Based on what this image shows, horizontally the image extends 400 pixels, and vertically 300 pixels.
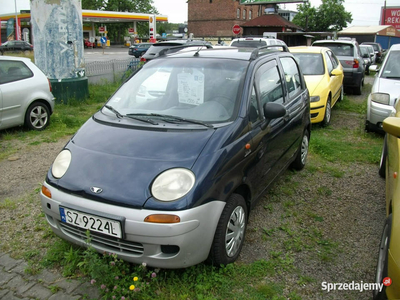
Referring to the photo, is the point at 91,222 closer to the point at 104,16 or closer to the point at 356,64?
the point at 356,64

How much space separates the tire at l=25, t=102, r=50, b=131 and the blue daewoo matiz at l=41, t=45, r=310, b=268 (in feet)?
13.7

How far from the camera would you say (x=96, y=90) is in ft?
39.1

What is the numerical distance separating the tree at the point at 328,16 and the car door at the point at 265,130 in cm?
5344

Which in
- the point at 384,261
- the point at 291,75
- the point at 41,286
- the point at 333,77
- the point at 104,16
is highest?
the point at 104,16

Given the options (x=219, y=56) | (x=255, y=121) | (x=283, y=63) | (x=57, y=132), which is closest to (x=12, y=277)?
(x=255, y=121)

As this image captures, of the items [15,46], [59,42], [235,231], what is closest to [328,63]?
[59,42]

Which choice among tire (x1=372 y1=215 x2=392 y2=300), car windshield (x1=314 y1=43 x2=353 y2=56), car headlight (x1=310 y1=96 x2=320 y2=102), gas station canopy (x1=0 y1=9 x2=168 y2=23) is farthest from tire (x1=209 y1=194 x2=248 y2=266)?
gas station canopy (x1=0 y1=9 x2=168 y2=23)

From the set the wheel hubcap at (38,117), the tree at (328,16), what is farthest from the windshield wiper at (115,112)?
the tree at (328,16)

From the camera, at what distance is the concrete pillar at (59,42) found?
9.43 m

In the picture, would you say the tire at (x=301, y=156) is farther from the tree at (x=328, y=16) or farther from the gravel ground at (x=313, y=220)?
the tree at (x=328, y=16)

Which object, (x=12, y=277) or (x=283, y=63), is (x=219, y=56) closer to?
(x=283, y=63)

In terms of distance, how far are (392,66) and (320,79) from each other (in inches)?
56.8

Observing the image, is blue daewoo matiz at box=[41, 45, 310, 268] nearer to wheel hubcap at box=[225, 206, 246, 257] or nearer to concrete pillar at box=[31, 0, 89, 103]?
wheel hubcap at box=[225, 206, 246, 257]

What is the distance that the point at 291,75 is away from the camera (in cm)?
506
